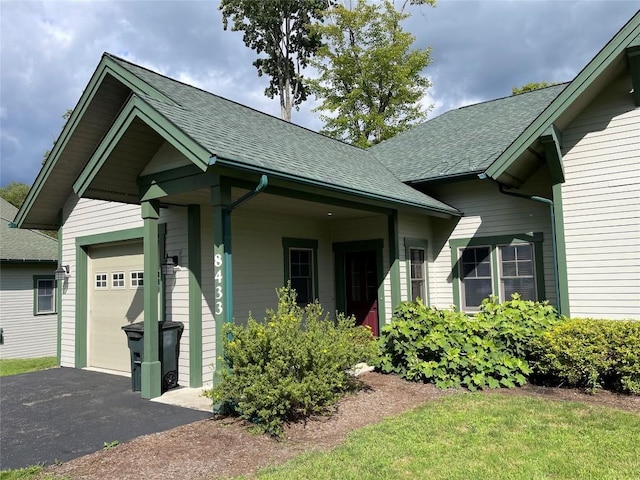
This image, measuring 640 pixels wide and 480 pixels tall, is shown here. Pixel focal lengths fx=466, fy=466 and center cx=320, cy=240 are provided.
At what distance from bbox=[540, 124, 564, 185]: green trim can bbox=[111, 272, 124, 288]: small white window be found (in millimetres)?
8290

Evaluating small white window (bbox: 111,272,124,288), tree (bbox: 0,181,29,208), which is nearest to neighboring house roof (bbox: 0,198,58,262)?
small white window (bbox: 111,272,124,288)

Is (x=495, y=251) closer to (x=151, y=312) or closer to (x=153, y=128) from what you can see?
(x=151, y=312)

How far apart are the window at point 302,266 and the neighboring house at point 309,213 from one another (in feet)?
0.14

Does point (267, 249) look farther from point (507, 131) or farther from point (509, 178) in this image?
point (507, 131)

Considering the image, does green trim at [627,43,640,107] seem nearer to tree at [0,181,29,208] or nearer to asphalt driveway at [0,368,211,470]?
asphalt driveway at [0,368,211,470]

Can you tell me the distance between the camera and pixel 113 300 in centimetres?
969

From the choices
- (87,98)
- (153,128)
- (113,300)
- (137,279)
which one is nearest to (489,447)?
(153,128)

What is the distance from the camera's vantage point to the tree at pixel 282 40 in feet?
95.0

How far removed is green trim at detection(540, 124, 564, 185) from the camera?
24.4 feet

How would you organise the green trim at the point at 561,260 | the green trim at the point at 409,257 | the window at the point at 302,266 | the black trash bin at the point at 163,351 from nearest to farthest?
the black trash bin at the point at 163,351 < the green trim at the point at 561,260 < the window at the point at 302,266 < the green trim at the point at 409,257

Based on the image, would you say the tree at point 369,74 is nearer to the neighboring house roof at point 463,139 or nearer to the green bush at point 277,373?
the neighboring house roof at point 463,139

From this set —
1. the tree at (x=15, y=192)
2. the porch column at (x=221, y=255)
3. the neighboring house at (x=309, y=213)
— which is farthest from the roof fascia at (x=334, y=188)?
the tree at (x=15, y=192)

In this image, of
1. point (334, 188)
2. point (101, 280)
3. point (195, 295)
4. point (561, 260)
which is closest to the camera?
point (334, 188)

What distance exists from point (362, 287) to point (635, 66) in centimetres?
634
